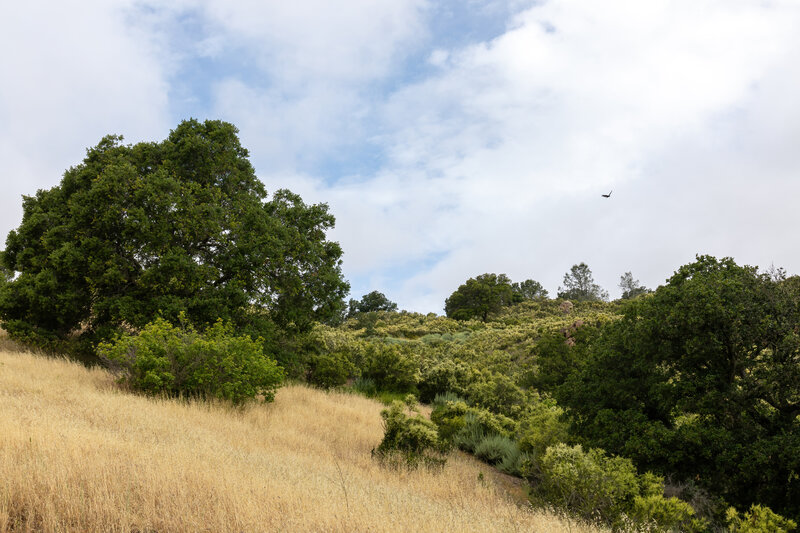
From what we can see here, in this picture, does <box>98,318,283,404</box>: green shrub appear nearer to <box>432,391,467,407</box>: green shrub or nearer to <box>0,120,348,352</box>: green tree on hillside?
<box>0,120,348,352</box>: green tree on hillside

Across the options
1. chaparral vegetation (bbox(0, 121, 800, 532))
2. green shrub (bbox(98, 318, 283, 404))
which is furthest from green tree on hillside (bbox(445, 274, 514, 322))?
green shrub (bbox(98, 318, 283, 404))

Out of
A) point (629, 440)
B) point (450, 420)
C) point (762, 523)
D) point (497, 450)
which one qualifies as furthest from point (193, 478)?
point (450, 420)

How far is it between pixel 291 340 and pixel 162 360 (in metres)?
7.41

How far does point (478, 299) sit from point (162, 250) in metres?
53.8

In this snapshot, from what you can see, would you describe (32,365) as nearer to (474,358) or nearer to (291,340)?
(291,340)

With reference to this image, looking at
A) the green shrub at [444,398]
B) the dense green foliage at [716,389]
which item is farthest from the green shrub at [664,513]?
the green shrub at [444,398]

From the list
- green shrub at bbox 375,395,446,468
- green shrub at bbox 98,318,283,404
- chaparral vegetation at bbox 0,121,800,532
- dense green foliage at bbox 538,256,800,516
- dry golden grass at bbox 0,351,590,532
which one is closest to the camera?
dry golden grass at bbox 0,351,590,532

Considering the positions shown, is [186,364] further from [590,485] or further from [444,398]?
[444,398]

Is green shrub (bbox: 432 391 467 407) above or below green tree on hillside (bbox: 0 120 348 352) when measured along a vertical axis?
below

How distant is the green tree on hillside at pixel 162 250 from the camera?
51.0 feet

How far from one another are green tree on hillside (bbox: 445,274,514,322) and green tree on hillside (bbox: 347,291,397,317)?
1510 cm

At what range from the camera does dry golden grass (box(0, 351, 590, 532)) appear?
4645mm

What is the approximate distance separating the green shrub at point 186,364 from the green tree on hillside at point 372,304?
69632mm

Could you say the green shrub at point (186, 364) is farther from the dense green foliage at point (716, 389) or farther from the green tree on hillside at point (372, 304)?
the green tree on hillside at point (372, 304)
